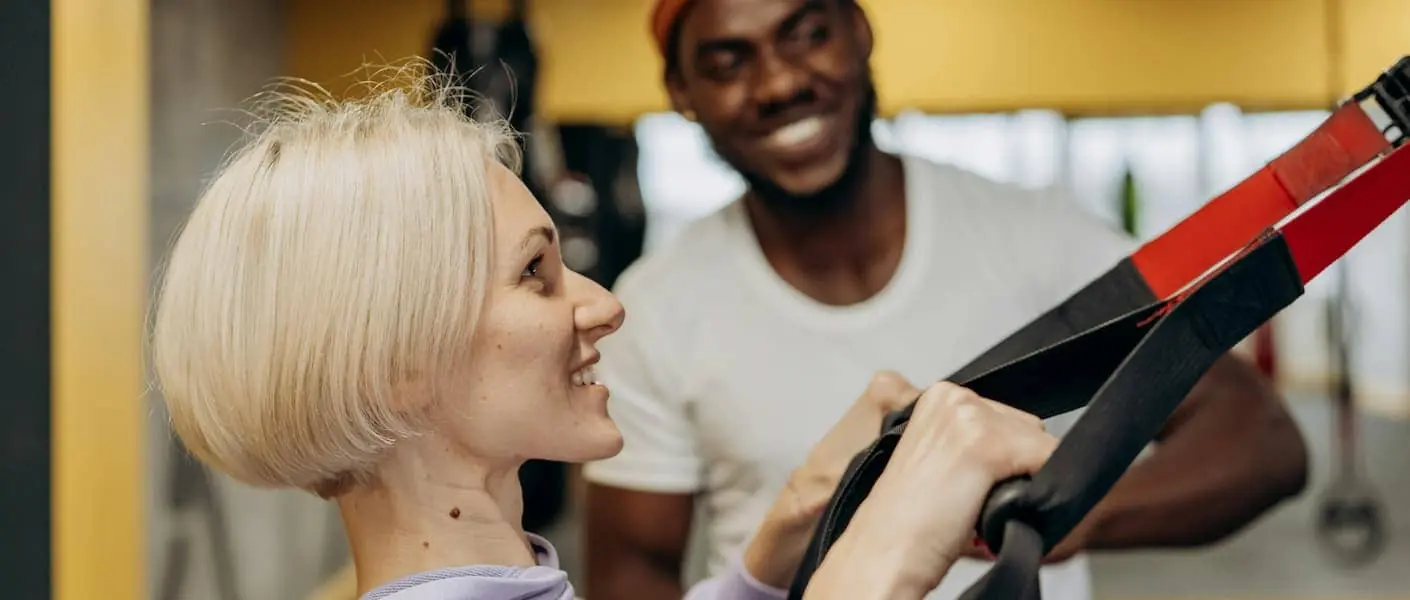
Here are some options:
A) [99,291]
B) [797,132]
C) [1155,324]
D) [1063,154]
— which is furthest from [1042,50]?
[99,291]

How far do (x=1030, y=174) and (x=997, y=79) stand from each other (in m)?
0.08

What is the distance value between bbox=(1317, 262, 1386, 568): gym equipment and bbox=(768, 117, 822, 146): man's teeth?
531mm

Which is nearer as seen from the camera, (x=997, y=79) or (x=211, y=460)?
(x=211, y=460)

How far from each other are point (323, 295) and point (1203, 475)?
2.14ft

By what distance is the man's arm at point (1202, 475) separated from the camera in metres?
0.96

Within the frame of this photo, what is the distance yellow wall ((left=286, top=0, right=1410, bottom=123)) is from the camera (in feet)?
3.16

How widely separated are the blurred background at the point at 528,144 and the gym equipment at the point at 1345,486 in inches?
1.8

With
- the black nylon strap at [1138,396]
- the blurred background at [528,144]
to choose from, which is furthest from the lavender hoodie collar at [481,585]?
the blurred background at [528,144]

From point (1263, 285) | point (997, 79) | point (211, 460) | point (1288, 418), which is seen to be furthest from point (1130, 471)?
point (211, 460)

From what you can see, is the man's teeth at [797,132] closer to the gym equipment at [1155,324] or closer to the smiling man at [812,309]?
the smiling man at [812,309]

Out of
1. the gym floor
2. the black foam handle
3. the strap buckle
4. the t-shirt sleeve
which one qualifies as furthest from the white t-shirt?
the black foam handle

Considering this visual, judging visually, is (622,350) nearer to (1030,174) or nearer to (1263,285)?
(1030,174)

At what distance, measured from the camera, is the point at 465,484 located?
0.68 metres

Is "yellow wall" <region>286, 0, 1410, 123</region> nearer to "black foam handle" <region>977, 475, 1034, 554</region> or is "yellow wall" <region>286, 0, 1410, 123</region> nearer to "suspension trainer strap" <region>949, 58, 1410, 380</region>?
"suspension trainer strap" <region>949, 58, 1410, 380</region>
